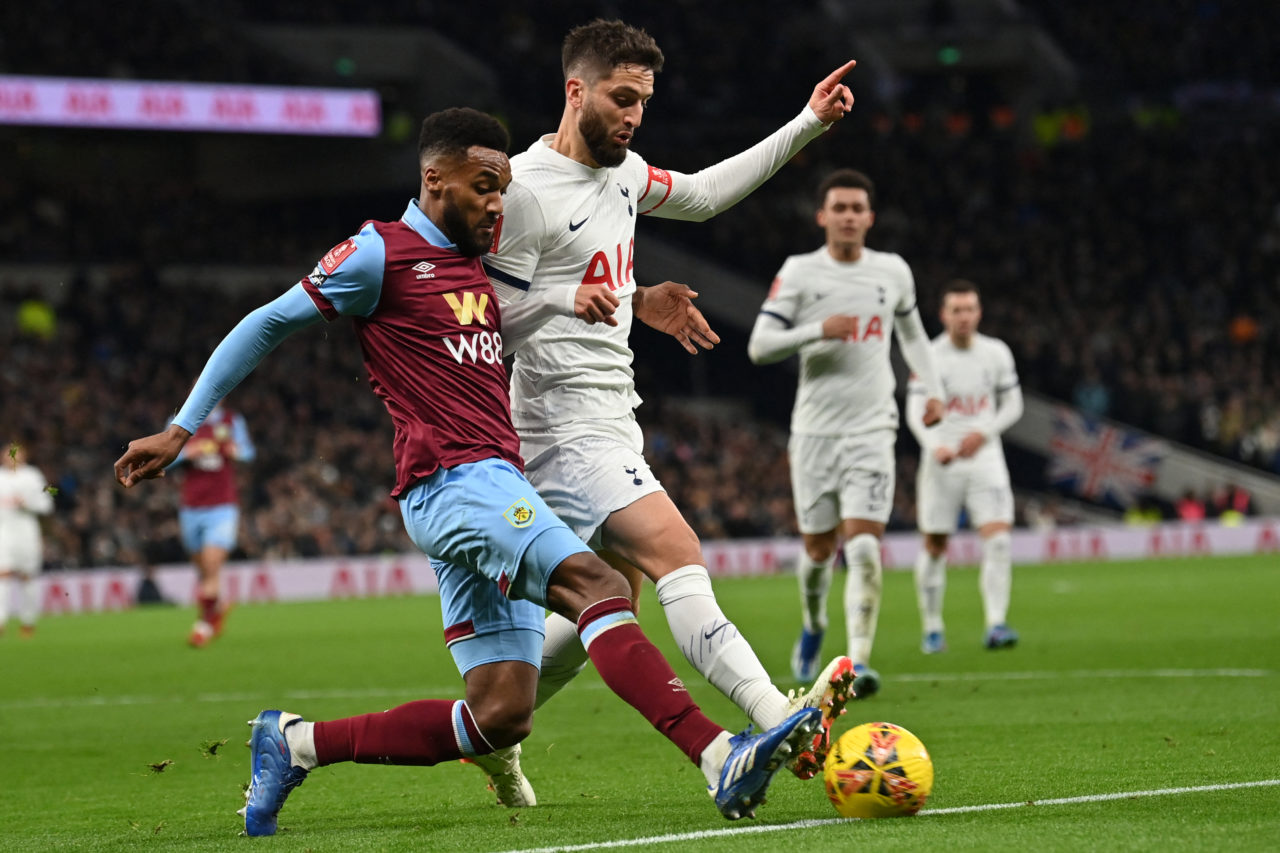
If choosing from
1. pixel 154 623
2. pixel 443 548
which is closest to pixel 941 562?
pixel 443 548

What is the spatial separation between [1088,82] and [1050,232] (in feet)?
17.4

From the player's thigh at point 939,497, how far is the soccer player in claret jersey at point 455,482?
770cm

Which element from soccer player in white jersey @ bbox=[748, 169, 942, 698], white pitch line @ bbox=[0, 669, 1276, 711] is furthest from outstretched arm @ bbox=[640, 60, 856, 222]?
white pitch line @ bbox=[0, 669, 1276, 711]

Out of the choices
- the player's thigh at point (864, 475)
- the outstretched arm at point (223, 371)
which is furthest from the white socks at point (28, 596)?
the outstretched arm at point (223, 371)

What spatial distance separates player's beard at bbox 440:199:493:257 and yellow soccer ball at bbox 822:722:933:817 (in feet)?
6.22

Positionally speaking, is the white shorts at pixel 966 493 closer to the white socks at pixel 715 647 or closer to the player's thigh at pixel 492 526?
the white socks at pixel 715 647

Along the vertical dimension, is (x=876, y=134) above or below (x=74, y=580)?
above

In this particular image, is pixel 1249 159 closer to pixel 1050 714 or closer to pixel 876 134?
pixel 876 134

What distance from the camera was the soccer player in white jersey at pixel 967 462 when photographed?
12445mm

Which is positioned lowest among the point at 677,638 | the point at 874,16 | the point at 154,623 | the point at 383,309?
the point at 154,623

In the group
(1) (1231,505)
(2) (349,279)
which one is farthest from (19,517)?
(1) (1231,505)

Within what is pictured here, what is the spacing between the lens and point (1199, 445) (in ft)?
102

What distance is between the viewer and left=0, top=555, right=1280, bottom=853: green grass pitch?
505cm

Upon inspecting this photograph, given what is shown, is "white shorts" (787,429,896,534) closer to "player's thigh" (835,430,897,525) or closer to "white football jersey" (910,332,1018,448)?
"player's thigh" (835,430,897,525)
